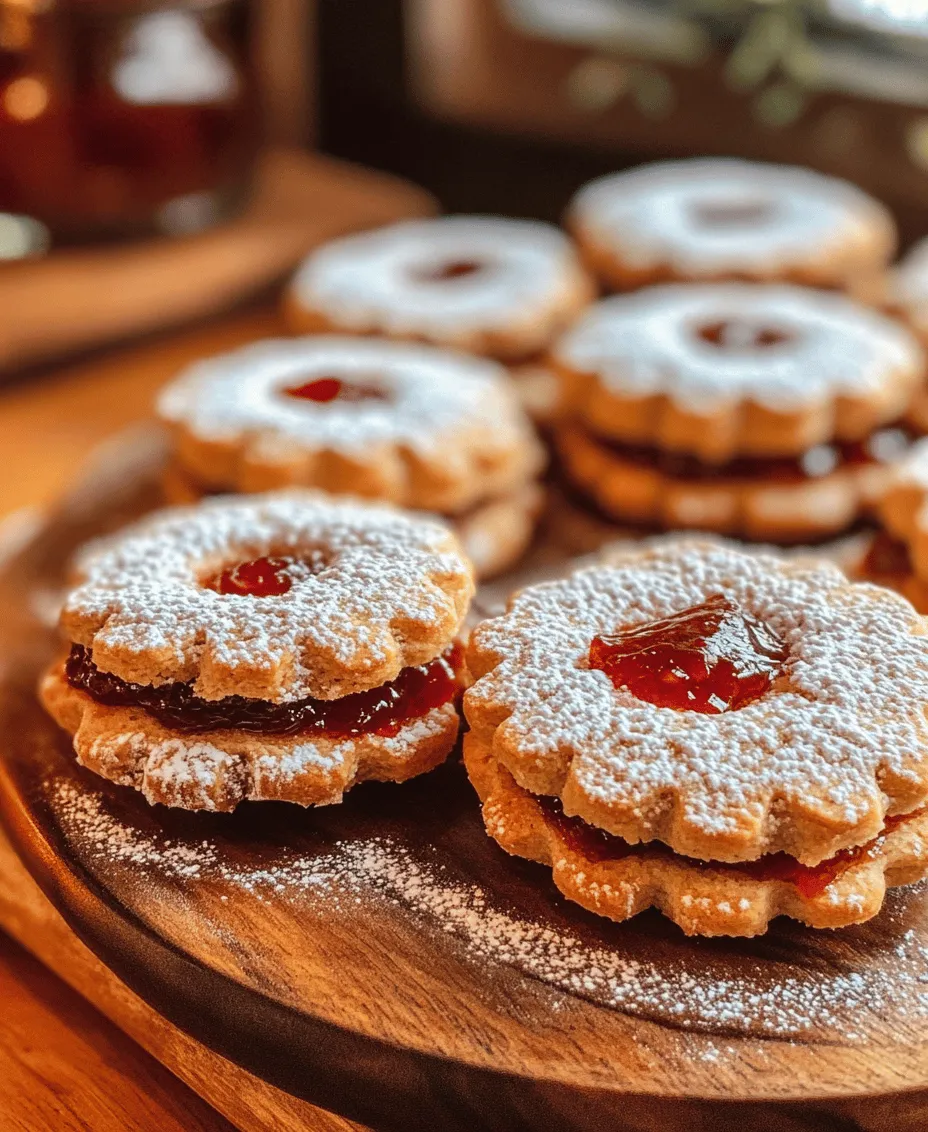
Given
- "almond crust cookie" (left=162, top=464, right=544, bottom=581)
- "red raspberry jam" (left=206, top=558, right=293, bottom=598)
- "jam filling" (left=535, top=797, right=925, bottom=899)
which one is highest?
"red raspberry jam" (left=206, top=558, right=293, bottom=598)

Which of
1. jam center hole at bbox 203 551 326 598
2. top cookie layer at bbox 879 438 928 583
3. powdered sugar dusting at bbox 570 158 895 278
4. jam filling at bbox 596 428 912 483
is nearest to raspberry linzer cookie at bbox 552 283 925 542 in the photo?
jam filling at bbox 596 428 912 483

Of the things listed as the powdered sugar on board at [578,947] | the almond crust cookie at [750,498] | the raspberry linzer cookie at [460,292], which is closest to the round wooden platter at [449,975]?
the powdered sugar on board at [578,947]

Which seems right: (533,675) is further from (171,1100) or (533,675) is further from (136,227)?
(136,227)

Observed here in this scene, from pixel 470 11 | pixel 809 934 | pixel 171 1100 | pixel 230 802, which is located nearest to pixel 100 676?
pixel 230 802

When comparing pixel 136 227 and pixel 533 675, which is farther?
pixel 136 227

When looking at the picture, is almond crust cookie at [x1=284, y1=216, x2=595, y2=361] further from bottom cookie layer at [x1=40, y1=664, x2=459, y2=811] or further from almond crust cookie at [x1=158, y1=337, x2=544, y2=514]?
bottom cookie layer at [x1=40, y1=664, x2=459, y2=811]

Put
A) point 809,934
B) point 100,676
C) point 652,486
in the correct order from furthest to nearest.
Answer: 1. point 652,486
2. point 100,676
3. point 809,934

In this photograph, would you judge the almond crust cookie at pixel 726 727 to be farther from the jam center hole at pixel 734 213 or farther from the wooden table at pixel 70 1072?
the jam center hole at pixel 734 213

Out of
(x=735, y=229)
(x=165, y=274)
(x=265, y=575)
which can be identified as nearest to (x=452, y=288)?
(x=735, y=229)
